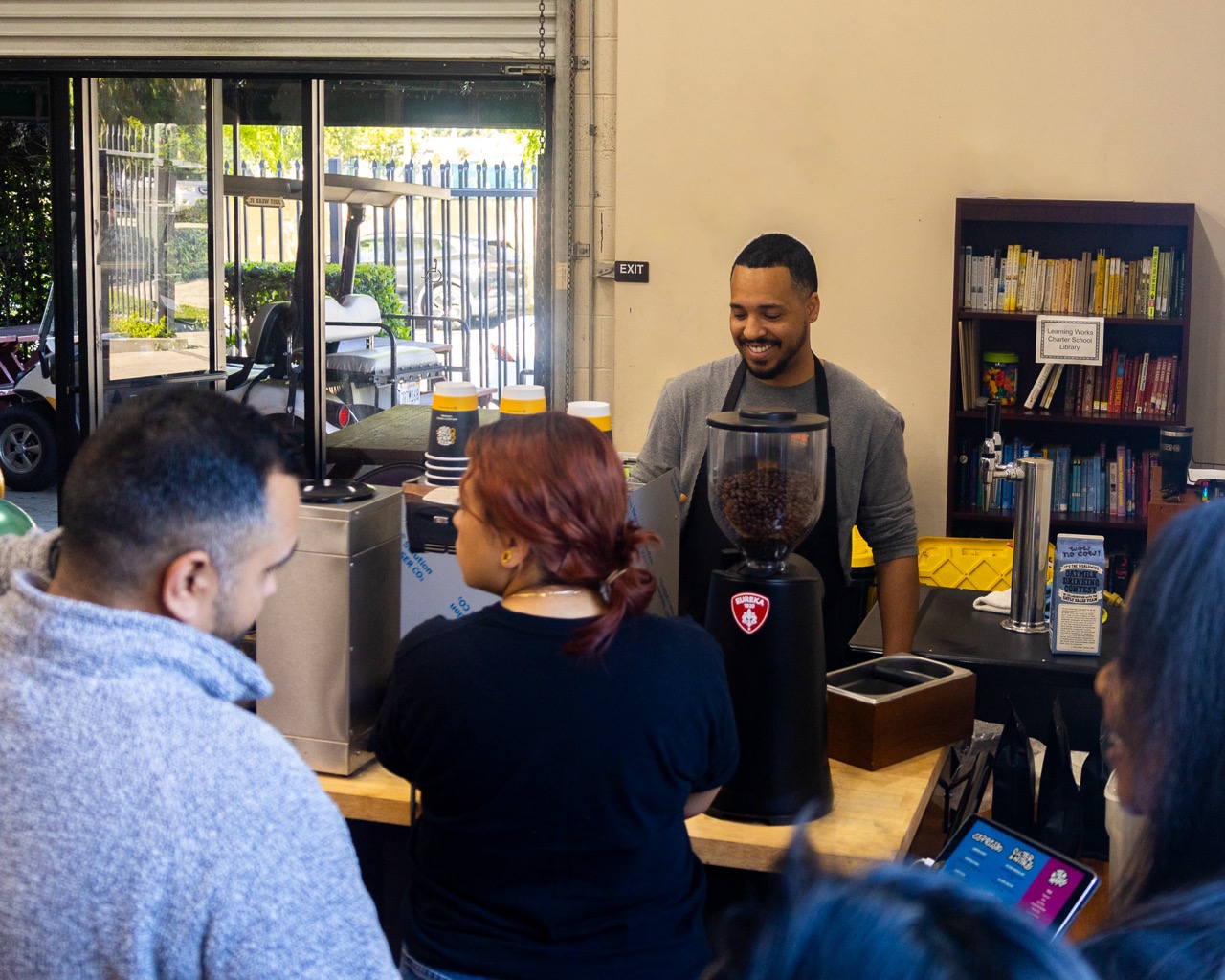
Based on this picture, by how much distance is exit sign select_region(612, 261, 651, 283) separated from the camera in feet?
17.0

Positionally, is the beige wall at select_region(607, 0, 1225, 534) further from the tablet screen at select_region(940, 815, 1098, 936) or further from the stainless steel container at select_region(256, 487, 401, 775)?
the tablet screen at select_region(940, 815, 1098, 936)

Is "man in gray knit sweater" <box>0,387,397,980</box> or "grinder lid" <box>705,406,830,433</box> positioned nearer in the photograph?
"man in gray knit sweater" <box>0,387,397,980</box>

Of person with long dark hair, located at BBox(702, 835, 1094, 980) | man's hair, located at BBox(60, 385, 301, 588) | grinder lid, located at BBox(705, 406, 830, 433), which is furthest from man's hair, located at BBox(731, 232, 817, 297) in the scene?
person with long dark hair, located at BBox(702, 835, 1094, 980)

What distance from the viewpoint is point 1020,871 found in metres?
1.66

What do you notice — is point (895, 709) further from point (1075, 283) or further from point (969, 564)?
point (1075, 283)

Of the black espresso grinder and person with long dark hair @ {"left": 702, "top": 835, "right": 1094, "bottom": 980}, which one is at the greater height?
person with long dark hair @ {"left": 702, "top": 835, "right": 1094, "bottom": 980}

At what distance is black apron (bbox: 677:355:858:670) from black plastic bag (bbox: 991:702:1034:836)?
0.63m

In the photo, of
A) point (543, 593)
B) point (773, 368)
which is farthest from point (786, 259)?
point (543, 593)

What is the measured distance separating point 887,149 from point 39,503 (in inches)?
218

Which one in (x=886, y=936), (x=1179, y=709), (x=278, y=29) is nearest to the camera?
(x=886, y=936)

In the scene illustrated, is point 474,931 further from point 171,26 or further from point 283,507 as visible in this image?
point 171,26

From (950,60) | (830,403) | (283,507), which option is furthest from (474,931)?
(950,60)

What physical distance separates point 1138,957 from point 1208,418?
4525 mm

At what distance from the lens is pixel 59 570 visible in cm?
110
